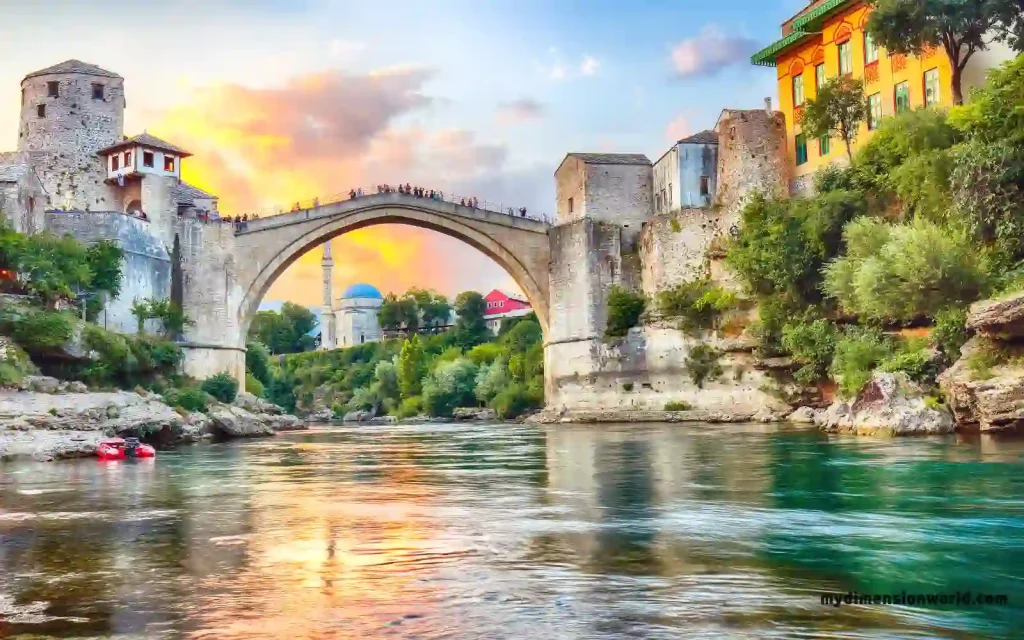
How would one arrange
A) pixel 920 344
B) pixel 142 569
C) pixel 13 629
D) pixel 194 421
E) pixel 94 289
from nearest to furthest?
pixel 13 629 → pixel 142 569 → pixel 920 344 → pixel 194 421 → pixel 94 289

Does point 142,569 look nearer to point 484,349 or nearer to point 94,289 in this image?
point 94,289

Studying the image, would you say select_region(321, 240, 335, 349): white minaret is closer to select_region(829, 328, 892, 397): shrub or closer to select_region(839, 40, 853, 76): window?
select_region(839, 40, 853, 76): window

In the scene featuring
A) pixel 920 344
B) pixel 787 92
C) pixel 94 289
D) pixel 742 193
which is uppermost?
pixel 787 92

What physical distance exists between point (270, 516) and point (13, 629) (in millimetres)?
4202

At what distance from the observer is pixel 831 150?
29219 millimetres

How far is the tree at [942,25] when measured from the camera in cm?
2292

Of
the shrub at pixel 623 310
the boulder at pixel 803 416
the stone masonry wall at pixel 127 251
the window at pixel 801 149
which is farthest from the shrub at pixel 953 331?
the stone masonry wall at pixel 127 251

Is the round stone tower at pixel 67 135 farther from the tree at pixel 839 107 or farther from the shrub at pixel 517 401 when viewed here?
the tree at pixel 839 107

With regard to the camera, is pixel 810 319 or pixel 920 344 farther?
pixel 810 319

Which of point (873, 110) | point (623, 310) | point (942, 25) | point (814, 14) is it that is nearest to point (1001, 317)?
point (942, 25)

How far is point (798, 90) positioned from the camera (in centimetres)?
3095

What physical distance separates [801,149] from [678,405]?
830 cm

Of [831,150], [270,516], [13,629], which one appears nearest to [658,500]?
[270,516]

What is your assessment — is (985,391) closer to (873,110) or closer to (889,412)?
(889,412)
